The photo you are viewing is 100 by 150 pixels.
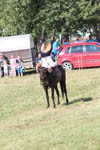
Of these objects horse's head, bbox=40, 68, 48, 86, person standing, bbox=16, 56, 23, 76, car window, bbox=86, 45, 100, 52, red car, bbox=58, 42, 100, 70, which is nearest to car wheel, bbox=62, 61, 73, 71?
red car, bbox=58, 42, 100, 70

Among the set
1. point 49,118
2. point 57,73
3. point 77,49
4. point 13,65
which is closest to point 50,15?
point 77,49

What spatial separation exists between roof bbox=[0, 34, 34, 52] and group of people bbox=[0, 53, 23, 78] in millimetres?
1114

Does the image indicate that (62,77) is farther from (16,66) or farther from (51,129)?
(16,66)

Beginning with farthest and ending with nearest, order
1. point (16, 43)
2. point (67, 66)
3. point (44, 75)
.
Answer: point (16, 43)
point (67, 66)
point (44, 75)

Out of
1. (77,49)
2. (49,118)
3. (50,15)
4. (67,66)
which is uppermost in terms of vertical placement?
(50,15)

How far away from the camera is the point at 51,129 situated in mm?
8930

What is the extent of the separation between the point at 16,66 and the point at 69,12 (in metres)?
7.26

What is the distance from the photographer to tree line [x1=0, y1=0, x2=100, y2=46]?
27406mm

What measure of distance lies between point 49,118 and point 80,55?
39.8 feet

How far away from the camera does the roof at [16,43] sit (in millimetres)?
24172

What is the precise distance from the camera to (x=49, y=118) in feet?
35.1

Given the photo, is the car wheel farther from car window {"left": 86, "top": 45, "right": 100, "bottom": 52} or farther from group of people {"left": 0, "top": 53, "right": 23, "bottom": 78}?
group of people {"left": 0, "top": 53, "right": 23, "bottom": 78}

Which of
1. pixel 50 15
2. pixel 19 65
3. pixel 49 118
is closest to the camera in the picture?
pixel 49 118

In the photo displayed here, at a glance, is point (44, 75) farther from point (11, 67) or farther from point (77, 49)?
point (11, 67)
